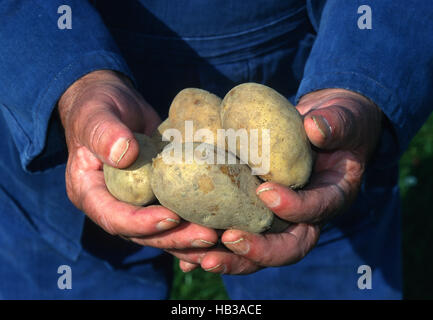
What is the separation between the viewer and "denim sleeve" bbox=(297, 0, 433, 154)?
185cm

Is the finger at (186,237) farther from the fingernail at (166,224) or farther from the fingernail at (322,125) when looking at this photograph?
the fingernail at (322,125)

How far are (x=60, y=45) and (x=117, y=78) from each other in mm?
258

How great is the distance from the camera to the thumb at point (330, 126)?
1.54m

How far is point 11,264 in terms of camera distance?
258cm

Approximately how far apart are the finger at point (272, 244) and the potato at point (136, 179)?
0.33 metres

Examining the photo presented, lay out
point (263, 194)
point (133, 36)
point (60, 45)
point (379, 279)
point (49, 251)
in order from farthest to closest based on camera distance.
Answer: point (379, 279) → point (49, 251) → point (133, 36) → point (60, 45) → point (263, 194)

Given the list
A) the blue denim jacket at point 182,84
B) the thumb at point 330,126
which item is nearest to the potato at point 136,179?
the blue denim jacket at point 182,84

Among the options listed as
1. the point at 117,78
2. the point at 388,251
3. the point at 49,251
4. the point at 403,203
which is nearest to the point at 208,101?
the point at 117,78

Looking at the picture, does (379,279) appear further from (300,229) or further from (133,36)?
(133,36)

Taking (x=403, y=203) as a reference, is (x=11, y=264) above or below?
above

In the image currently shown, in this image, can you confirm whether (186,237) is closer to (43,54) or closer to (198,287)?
(43,54)

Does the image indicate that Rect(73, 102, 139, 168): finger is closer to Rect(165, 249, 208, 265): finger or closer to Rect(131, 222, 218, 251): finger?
Rect(131, 222, 218, 251): finger

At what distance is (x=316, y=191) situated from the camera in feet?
5.50

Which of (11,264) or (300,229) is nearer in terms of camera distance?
(300,229)
